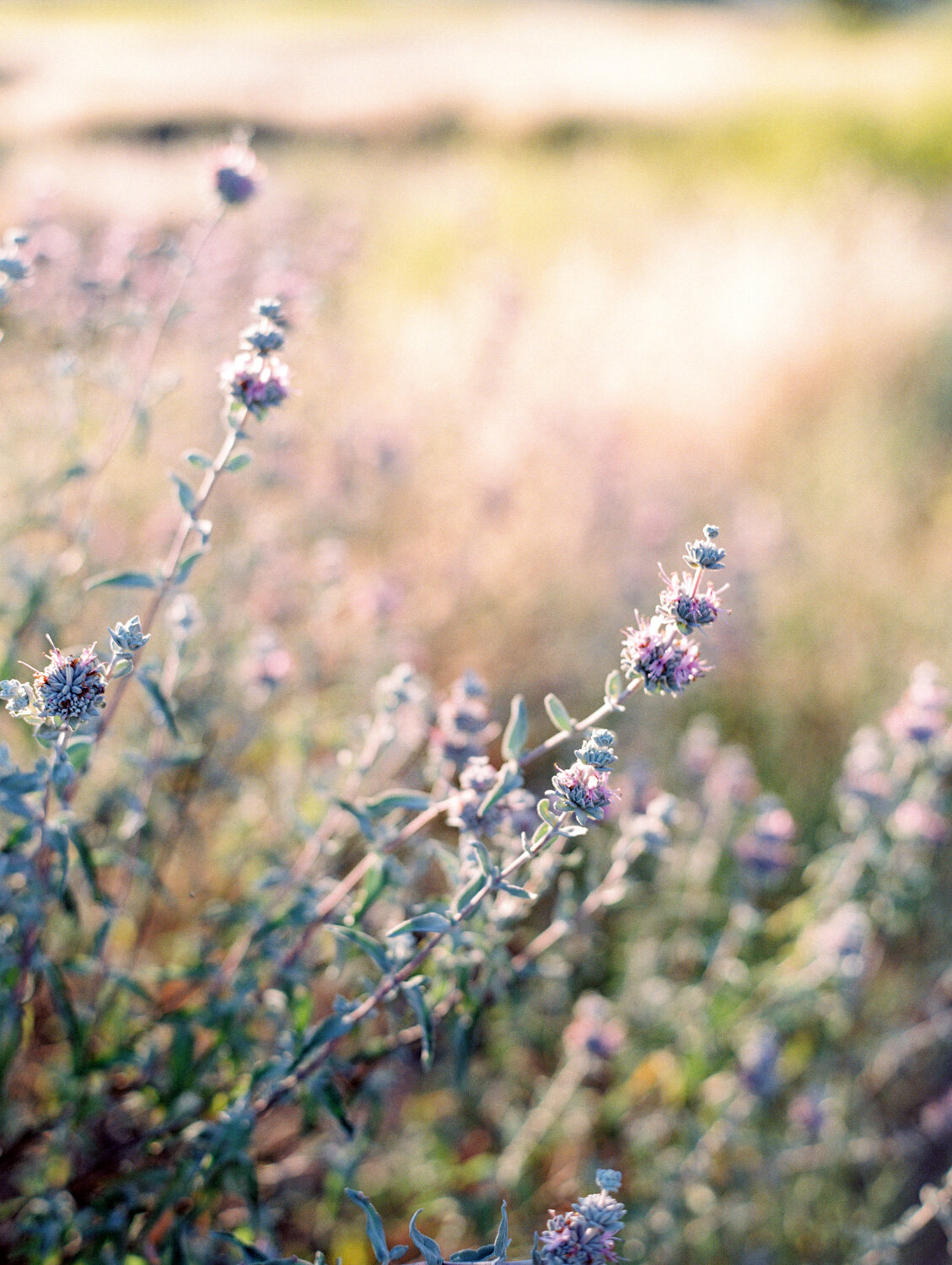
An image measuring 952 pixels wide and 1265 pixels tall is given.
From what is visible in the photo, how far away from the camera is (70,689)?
112 cm

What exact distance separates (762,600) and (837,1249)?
243 cm

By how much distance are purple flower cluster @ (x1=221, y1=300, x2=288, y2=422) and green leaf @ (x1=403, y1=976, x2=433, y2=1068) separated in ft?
2.66

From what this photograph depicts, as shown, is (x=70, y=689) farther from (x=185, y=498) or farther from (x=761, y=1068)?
(x=761, y=1068)

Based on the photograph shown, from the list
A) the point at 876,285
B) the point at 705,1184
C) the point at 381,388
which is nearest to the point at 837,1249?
the point at 705,1184

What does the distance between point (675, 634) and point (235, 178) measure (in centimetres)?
129

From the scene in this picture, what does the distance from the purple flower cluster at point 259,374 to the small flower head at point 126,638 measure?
0.38m

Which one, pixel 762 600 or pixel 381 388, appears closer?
pixel 762 600

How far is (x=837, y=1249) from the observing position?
2.74m

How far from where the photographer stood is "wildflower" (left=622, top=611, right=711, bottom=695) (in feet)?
3.94

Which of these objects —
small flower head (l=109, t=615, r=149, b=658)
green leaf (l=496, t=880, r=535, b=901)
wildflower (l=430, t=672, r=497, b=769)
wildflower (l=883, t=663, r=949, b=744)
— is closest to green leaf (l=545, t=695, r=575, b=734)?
green leaf (l=496, t=880, r=535, b=901)

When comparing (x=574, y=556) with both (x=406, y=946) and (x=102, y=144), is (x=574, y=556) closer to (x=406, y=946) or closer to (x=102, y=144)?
(x=406, y=946)

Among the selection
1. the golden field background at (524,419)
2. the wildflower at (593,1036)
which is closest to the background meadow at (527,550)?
the golden field background at (524,419)

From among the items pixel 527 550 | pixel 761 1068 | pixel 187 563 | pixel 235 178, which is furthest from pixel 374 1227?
pixel 527 550

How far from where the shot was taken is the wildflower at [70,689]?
1.11m
